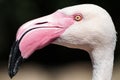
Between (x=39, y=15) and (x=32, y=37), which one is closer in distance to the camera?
(x=32, y=37)

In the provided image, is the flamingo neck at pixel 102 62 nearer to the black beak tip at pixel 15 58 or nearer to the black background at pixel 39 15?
the black beak tip at pixel 15 58

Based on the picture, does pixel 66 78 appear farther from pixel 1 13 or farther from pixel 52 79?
pixel 1 13

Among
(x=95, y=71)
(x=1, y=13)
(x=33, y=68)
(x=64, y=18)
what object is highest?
(x=64, y=18)

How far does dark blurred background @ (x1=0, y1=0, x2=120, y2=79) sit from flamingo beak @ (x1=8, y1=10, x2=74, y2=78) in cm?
642

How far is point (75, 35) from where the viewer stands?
484 cm

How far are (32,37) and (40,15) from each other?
299 inches

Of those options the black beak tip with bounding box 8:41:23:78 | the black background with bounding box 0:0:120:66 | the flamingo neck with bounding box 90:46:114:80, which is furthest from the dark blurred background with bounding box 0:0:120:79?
the black beak tip with bounding box 8:41:23:78

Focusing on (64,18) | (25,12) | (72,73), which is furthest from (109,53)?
Result: (72,73)

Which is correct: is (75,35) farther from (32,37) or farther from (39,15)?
(39,15)

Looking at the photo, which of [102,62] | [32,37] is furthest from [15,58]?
[102,62]

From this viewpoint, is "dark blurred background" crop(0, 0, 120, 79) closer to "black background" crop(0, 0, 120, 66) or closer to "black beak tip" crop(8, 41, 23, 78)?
"black background" crop(0, 0, 120, 66)

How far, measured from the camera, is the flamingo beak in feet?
15.6

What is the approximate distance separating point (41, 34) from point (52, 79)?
813 cm

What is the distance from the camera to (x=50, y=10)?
40.3 ft
